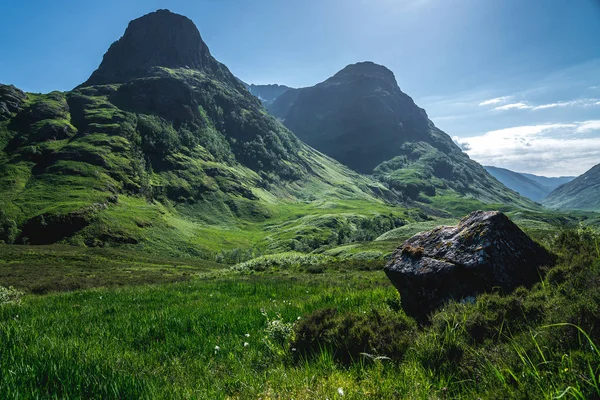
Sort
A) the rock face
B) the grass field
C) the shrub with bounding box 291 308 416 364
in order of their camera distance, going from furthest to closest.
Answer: the rock face → the shrub with bounding box 291 308 416 364 → the grass field

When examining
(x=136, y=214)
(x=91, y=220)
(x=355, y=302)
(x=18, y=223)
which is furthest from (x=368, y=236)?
(x=355, y=302)

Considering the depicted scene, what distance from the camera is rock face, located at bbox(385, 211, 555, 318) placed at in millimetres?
6715

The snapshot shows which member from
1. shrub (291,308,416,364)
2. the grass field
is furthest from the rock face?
shrub (291,308,416,364)

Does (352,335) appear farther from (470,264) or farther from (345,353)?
(470,264)

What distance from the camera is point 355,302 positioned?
368 inches

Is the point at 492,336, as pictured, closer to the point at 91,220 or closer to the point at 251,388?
the point at 251,388

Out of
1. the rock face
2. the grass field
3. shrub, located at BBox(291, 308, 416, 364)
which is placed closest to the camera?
the grass field

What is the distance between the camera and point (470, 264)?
6.78 metres

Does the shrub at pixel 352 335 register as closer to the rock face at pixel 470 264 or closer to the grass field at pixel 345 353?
the grass field at pixel 345 353

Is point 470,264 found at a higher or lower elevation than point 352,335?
higher

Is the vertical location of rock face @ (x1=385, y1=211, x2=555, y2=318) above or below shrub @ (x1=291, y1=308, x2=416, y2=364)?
above

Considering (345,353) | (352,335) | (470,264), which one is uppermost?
(470,264)

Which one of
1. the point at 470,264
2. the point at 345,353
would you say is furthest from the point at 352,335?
the point at 470,264

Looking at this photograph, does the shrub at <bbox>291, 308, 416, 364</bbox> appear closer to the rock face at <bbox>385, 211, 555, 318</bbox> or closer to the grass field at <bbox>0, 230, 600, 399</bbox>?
the grass field at <bbox>0, 230, 600, 399</bbox>
